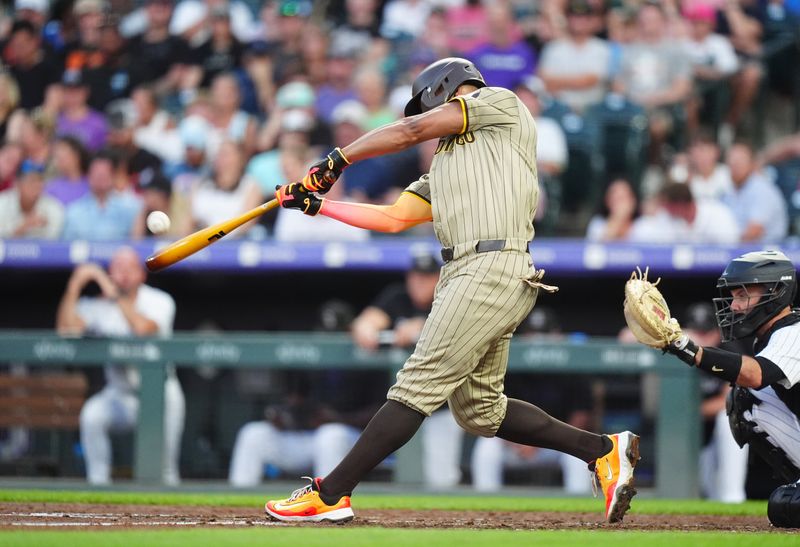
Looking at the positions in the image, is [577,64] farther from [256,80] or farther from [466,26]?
[256,80]

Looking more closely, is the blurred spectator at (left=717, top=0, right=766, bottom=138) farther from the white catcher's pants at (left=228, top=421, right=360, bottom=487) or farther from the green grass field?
the green grass field

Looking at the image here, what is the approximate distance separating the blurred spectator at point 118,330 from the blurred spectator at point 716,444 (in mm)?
2999

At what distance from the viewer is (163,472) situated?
23.1 feet

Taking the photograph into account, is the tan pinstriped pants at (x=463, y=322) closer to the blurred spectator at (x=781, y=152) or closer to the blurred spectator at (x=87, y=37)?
the blurred spectator at (x=781, y=152)

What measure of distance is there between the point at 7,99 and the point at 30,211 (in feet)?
5.73

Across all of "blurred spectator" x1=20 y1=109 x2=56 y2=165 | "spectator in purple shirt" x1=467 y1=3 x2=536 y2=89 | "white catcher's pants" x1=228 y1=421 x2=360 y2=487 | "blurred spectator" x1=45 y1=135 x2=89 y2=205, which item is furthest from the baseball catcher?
"blurred spectator" x1=20 y1=109 x2=56 y2=165

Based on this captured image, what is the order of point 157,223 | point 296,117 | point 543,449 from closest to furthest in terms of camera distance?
point 157,223 → point 543,449 → point 296,117

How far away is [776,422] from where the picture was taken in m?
4.59

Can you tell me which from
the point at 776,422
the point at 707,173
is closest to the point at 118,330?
the point at 707,173

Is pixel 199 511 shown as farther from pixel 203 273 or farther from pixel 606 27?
pixel 606 27

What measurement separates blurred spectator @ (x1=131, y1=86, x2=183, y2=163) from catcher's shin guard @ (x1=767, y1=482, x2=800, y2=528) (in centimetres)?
596

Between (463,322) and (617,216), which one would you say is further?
(617,216)

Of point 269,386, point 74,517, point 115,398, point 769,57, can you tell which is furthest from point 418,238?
point 74,517

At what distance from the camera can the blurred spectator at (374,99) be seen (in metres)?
8.95
